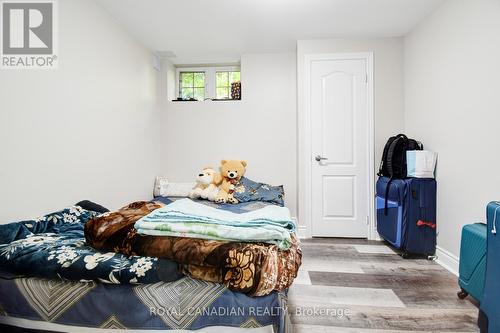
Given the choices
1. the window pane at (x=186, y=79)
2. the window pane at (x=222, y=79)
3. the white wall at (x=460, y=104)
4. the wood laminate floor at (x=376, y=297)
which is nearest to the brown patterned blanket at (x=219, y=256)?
the wood laminate floor at (x=376, y=297)

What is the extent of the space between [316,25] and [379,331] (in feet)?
9.33

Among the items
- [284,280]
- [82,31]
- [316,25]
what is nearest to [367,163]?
[316,25]

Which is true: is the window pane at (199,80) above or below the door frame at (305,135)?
above

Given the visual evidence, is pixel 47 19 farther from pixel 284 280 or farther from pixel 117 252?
pixel 284 280

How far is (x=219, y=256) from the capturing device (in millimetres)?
976

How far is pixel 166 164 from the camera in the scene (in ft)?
12.4

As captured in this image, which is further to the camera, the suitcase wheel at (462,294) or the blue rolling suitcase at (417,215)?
the blue rolling suitcase at (417,215)

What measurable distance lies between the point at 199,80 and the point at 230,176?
1740mm

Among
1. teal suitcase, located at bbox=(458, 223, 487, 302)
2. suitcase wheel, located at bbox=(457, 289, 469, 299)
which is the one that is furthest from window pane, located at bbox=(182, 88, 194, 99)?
suitcase wheel, located at bbox=(457, 289, 469, 299)

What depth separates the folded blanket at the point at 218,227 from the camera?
1.05 m

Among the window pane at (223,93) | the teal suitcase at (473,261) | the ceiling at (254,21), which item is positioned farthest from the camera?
the window pane at (223,93)

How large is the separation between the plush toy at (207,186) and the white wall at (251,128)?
51 cm

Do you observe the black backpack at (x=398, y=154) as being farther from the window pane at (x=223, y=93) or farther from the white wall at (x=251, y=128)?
the window pane at (x=223, y=93)

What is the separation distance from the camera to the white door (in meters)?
3.22
